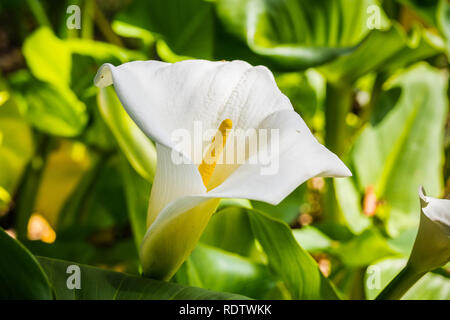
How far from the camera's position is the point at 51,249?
596 mm

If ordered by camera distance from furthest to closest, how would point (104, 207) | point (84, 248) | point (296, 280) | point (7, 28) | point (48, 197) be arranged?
point (7, 28) → point (48, 197) → point (104, 207) → point (84, 248) → point (296, 280)

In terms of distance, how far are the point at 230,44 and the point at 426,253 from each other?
370 mm

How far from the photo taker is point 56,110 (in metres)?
0.68

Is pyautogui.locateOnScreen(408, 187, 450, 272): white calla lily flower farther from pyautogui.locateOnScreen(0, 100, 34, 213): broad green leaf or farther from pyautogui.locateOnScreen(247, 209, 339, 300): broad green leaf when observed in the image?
pyautogui.locateOnScreen(0, 100, 34, 213): broad green leaf

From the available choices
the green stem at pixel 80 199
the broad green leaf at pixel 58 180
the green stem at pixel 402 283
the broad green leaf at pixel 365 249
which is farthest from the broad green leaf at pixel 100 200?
the green stem at pixel 402 283

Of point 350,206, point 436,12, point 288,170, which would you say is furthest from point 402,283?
point 436,12

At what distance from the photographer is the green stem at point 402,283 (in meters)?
0.32

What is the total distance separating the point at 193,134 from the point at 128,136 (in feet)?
0.39

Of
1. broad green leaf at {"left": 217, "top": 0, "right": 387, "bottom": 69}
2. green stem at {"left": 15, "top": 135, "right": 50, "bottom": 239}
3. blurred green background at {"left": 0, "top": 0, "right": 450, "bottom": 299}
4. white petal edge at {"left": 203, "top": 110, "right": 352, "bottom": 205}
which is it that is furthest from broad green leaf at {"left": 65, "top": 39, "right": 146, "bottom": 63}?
white petal edge at {"left": 203, "top": 110, "right": 352, "bottom": 205}

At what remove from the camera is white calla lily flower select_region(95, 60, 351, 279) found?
0.25m

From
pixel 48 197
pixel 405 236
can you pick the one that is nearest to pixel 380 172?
pixel 405 236

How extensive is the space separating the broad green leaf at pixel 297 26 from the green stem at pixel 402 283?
28 cm
